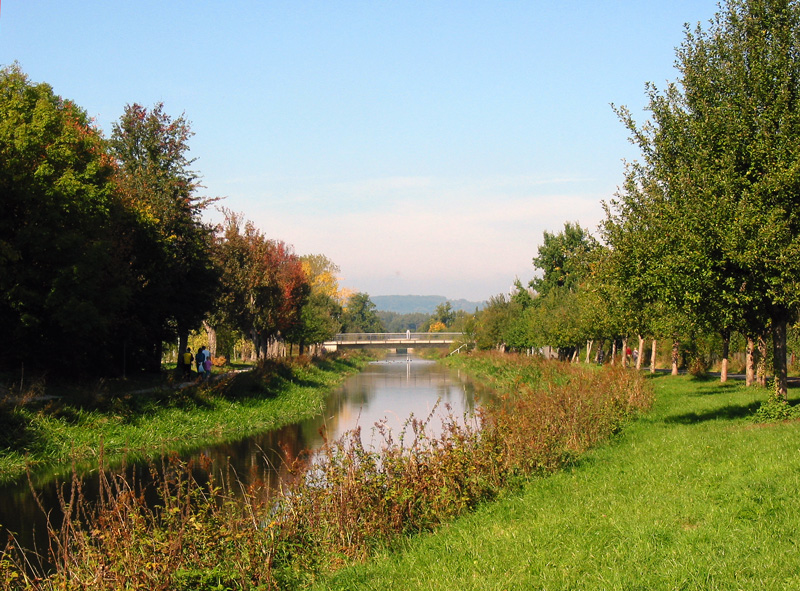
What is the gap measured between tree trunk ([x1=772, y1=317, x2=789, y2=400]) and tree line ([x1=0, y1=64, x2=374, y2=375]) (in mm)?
18700

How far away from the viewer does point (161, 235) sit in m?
30.0

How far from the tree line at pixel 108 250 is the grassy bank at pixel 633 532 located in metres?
16.5

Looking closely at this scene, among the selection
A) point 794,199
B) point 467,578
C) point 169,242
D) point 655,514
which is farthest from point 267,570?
point 169,242

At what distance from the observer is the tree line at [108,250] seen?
2189 centimetres

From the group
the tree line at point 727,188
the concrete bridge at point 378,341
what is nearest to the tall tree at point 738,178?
the tree line at point 727,188

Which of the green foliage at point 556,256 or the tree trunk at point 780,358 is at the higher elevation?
the green foliage at point 556,256

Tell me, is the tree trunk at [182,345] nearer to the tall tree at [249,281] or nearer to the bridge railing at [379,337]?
the tall tree at [249,281]

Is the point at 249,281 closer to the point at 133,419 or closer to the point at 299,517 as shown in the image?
the point at 133,419

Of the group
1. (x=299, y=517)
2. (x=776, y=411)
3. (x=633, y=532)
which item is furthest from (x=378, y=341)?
(x=633, y=532)

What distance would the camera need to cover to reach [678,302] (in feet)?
54.7

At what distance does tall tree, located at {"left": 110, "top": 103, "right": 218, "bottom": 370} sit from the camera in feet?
97.3

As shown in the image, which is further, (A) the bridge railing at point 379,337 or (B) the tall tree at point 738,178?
(A) the bridge railing at point 379,337

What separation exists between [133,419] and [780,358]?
57.3ft

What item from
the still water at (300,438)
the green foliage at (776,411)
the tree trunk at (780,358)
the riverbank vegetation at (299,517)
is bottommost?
the still water at (300,438)
